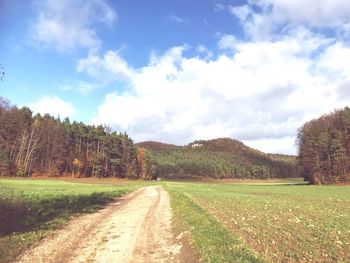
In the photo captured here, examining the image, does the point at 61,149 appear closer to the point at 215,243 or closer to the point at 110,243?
the point at 110,243

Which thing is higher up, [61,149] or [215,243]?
[61,149]

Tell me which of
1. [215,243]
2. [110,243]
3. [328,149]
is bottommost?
[110,243]

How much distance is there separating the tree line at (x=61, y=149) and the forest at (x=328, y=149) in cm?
7023

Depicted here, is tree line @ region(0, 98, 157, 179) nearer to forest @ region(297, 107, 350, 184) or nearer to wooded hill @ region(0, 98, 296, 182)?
wooded hill @ region(0, 98, 296, 182)

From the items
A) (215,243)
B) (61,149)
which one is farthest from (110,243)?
(61,149)

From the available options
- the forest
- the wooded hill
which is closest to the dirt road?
the wooded hill

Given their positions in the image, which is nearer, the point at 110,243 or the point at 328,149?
the point at 110,243

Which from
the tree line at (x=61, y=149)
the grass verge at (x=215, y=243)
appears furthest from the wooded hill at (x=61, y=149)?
the grass verge at (x=215, y=243)

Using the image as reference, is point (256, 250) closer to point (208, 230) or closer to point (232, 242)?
point (232, 242)

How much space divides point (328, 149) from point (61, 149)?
8599 cm

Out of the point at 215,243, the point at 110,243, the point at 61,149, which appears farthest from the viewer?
the point at 61,149

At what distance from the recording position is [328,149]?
107m

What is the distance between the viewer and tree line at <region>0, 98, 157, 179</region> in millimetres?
107938

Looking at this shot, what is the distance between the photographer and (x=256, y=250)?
12188 mm
